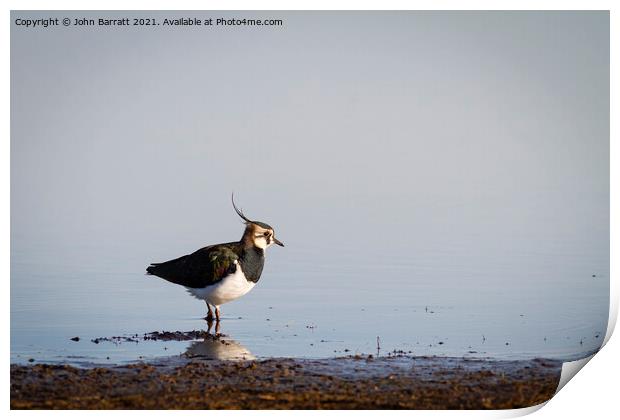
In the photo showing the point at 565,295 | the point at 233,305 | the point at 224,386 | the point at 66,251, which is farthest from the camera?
the point at 233,305

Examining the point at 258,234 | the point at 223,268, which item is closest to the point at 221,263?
the point at 223,268

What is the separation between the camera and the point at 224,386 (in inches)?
286

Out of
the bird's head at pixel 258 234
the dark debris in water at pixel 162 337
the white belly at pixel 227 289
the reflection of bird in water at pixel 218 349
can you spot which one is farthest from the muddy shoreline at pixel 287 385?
the bird's head at pixel 258 234

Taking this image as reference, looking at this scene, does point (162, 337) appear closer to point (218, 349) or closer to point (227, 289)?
point (218, 349)

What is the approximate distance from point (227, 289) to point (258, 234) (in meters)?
0.46

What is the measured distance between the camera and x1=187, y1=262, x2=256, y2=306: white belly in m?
8.88

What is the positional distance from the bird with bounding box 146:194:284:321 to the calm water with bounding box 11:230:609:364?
19cm

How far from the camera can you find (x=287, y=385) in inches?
288

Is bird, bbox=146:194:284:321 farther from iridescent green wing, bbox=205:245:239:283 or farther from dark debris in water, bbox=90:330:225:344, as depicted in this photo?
dark debris in water, bbox=90:330:225:344

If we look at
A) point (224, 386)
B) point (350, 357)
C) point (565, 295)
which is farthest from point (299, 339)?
point (565, 295)
